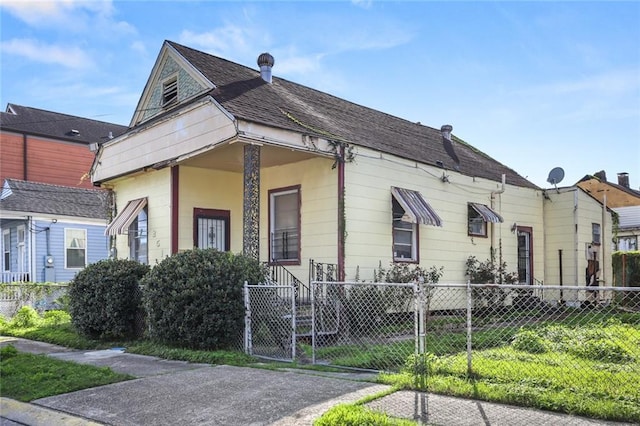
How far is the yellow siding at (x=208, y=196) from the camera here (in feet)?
42.9

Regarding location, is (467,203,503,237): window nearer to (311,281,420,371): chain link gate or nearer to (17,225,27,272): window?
(311,281,420,371): chain link gate

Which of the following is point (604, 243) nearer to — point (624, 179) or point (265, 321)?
point (265, 321)

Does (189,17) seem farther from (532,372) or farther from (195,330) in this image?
(532,372)

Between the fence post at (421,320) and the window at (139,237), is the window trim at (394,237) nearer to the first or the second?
the fence post at (421,320)

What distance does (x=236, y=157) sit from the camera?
1213cm

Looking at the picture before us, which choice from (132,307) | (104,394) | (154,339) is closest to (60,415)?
(104,394)

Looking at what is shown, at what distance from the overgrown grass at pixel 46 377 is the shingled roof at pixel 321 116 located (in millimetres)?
4892

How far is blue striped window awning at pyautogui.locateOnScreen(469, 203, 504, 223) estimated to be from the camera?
14.6 m

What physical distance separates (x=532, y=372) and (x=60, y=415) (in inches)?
206

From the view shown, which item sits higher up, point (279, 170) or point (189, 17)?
point (189, 17)

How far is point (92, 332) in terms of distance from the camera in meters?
10.9

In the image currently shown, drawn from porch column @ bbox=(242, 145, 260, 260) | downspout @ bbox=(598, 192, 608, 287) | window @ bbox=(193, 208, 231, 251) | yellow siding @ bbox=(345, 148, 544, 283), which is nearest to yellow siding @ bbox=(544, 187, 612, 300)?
yellow siding @ bbox=(345, 148, 544, 283)

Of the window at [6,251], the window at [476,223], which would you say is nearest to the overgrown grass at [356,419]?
the window at [476,223]

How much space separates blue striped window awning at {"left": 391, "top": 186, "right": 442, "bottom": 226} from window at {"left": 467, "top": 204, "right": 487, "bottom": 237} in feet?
7.71
